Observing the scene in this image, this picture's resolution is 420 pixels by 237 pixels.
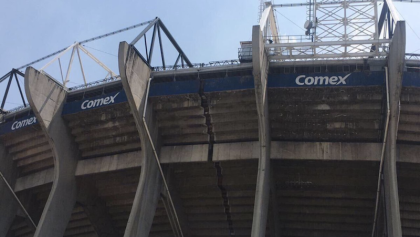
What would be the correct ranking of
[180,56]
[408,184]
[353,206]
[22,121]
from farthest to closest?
[180,56], [22,121], [353,206], [408,184]

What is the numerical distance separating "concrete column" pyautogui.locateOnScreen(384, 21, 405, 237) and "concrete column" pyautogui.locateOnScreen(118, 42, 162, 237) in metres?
13.8

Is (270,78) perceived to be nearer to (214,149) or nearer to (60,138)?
(214,149)

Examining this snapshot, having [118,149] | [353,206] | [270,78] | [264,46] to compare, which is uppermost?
[264,46]

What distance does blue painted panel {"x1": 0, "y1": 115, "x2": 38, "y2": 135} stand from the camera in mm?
33781

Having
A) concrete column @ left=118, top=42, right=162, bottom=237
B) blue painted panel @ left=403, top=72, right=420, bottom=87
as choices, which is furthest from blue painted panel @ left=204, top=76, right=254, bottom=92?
blue painted panel @ left=403, top=72, right=420, bottom=87

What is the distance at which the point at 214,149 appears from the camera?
98.5 feet

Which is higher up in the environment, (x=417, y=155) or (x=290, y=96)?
(x=290, y=96)

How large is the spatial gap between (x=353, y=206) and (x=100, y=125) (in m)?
17.5

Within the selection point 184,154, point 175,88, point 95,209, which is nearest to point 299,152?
point 184,154

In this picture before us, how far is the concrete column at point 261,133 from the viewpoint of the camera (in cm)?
2586

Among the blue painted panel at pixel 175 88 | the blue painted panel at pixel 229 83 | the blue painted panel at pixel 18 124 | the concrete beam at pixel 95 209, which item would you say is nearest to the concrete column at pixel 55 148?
the concrete beam at pixel 95 209

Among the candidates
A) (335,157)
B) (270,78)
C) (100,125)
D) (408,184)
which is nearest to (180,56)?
(100,125)

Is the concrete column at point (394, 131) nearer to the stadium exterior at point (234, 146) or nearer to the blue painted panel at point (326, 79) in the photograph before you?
the stadium exterior at point (234, 146)

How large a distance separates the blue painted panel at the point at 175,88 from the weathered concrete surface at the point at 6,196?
1402 cm
